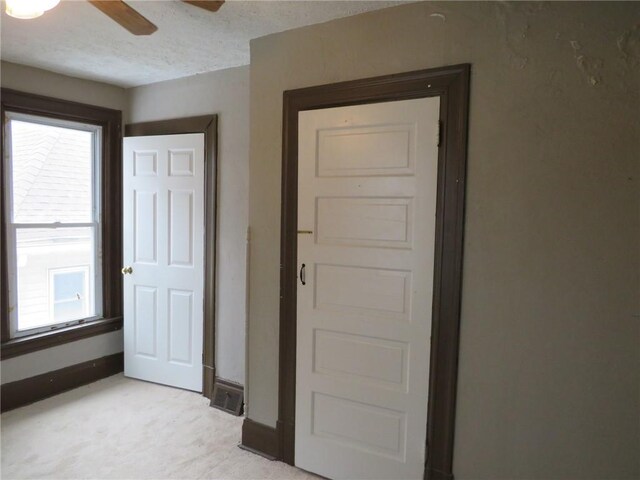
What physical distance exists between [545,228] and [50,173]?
10.9 ft

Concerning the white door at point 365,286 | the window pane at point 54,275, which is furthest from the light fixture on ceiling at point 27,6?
the window pane at point 54,275

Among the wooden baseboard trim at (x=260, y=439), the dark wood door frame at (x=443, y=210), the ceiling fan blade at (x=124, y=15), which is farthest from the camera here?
the wooden baseboard trim at (x=260, y=439)

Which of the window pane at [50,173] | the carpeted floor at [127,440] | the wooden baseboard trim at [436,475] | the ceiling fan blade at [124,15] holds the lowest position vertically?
the carpeted floor at [127,440]

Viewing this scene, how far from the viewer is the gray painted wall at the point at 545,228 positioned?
157cm

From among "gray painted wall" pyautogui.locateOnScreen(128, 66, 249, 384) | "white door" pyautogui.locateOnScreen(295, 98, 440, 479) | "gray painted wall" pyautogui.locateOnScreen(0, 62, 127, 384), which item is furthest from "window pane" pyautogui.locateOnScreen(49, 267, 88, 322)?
"white door" pyautogui.locateOnScreen(295, 98, 440, 479)

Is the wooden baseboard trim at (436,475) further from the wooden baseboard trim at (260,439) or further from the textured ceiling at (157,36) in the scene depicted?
the textured ceiling at (157,36)

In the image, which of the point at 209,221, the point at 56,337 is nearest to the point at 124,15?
the point at 209,221

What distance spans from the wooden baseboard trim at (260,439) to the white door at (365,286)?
17cm

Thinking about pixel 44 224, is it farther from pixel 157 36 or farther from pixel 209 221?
pixel 157 36

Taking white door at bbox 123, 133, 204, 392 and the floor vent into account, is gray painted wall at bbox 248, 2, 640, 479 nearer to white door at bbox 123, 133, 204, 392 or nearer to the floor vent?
the floor vent

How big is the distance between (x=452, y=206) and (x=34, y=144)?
2.99 m

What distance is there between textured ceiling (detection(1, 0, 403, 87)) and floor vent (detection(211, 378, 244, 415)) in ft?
7.61

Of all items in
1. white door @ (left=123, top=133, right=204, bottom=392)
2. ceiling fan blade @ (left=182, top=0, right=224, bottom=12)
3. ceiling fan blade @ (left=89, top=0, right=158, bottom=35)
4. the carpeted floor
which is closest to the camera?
ceiling fan blade @ (left=89, top=0, right=158, bottom=35)

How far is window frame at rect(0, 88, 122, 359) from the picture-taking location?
278 cm
